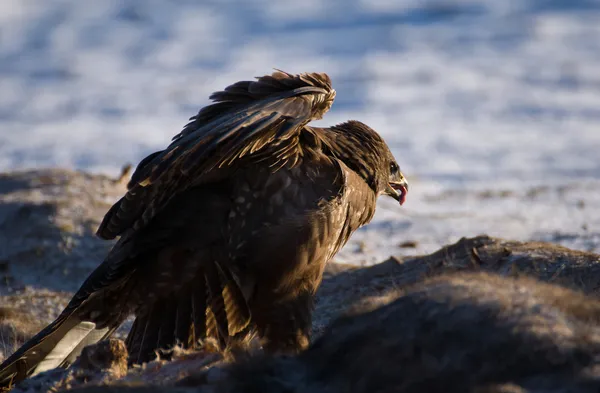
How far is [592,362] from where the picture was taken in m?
3.16

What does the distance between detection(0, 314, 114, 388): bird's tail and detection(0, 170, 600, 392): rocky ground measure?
1.95 ft

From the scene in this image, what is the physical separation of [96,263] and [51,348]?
370 centimetres

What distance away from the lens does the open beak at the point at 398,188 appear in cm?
644

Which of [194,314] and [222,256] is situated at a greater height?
[222,256]

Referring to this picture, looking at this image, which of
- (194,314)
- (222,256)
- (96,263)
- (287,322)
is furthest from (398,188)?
(96,263)

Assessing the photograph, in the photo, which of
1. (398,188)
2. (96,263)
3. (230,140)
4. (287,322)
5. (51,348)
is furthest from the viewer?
(96,263)

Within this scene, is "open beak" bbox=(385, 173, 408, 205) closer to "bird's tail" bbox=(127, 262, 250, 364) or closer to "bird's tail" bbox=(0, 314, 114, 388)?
"bird's tail" bbox=(127, 262, 250, 364)

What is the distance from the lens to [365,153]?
5957 mm

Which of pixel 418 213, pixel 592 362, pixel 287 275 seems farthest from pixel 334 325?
pixel 418 213

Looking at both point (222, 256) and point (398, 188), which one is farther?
Result: point (398, 188)

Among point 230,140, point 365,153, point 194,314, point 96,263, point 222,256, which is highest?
point 230,140

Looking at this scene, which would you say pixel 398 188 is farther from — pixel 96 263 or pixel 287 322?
pixel 96 263

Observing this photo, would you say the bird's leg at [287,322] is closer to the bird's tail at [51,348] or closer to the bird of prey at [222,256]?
the bird of prey at [222,256]

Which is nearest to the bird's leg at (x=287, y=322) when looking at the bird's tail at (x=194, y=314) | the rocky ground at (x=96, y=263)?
the bird's tail at (x=194, y=314)
